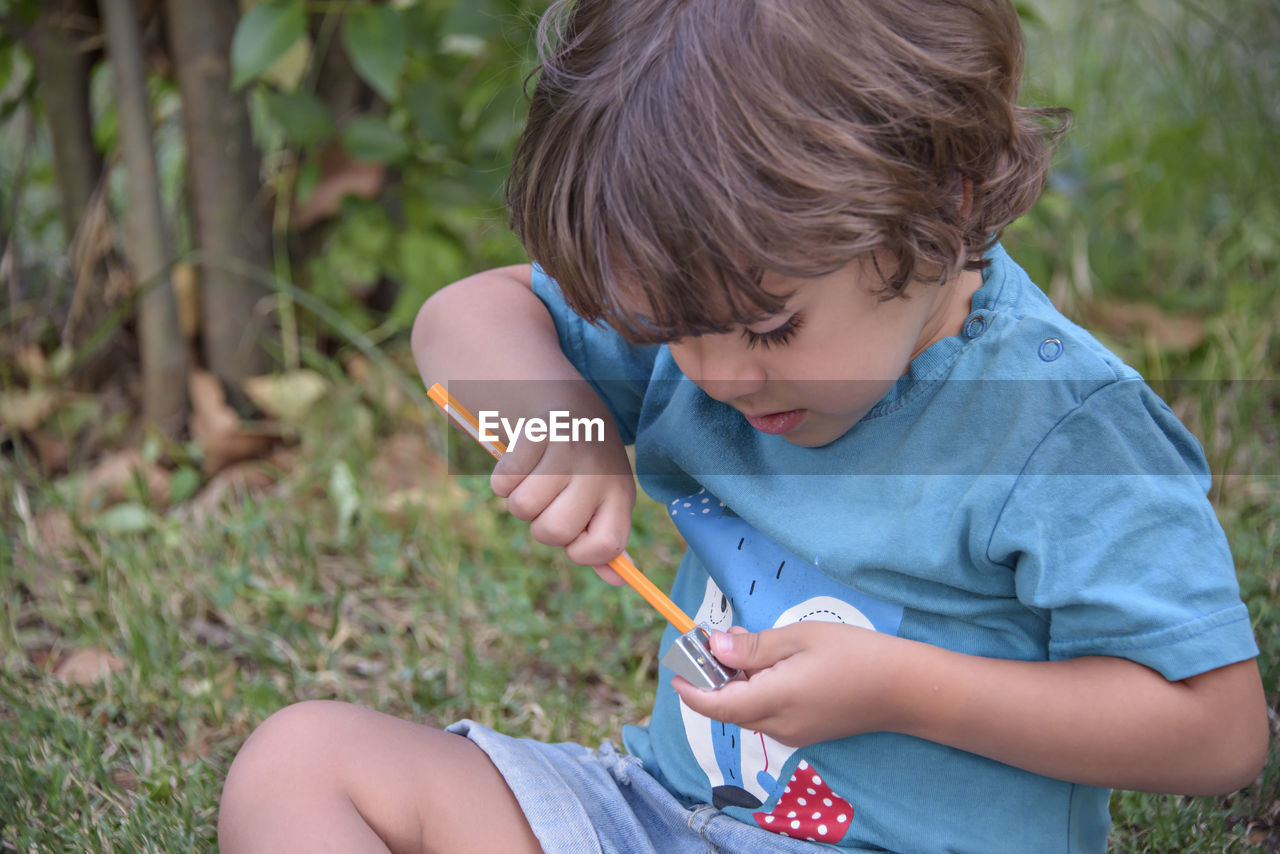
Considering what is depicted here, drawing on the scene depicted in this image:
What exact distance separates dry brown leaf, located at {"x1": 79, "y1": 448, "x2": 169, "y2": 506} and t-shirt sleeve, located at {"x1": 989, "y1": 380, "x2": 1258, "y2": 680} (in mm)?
1255

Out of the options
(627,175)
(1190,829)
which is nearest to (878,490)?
(627,175)

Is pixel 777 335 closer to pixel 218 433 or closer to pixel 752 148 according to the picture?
pixel 752 148

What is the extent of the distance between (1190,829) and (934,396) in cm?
47

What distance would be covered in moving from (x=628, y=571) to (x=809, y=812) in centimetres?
21

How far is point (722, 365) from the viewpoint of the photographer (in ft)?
2.41

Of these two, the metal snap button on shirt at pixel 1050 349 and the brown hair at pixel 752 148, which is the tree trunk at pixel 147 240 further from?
the metal snap button on shirt at pixel 1050 349

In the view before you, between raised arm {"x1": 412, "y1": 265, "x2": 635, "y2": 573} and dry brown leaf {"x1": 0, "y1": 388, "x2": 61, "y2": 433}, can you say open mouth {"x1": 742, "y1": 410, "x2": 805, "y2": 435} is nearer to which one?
raised arm {"x1": 412, "y1": 265, "x2": 635, "y2": 573}

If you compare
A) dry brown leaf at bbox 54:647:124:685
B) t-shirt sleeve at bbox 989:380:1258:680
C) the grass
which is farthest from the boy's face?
dry brown leaf at bbox 54:647:124:685

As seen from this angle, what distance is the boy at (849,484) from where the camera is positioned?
2.22 ft

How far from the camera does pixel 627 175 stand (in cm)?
68

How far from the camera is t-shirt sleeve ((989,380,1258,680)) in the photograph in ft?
2.26

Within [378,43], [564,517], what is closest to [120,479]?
[378,43]

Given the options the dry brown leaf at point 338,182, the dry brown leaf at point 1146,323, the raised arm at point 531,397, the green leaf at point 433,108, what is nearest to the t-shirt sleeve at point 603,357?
the raised arm at point 531,397

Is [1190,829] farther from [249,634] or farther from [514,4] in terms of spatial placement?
[514,4]
